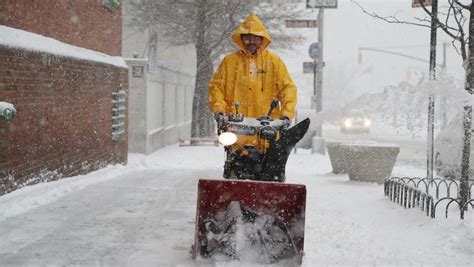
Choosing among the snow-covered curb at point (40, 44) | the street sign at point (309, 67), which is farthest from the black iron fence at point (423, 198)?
the street sign at point (309, 67)

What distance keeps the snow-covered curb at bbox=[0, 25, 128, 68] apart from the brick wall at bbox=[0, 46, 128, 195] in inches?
3.6

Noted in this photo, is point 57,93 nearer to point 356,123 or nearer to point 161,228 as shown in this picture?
point 161,228

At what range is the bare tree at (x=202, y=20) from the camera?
22.0 meters

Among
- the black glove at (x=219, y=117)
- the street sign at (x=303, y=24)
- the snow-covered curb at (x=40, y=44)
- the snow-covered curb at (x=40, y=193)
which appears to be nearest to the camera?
the black glove at (x=219, y=117)

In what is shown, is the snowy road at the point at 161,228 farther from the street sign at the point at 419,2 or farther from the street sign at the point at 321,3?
the street sign at the point at 321,3

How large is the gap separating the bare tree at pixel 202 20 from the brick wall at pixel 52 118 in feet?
31.8

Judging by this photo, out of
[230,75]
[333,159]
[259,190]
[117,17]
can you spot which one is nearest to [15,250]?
[259,190]

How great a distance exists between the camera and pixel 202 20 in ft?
72.4

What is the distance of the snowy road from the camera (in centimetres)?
543

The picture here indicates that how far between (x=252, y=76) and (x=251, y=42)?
353mm

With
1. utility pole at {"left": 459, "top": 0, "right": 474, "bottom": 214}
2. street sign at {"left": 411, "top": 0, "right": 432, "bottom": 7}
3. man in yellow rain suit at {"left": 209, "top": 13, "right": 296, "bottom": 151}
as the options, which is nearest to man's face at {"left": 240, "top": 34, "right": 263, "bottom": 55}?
man in yellow rain suit at {"left": 209, "top": 13, "right": 296, "bottom": 151}

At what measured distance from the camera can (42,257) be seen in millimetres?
5270

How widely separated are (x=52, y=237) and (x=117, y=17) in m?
8.60

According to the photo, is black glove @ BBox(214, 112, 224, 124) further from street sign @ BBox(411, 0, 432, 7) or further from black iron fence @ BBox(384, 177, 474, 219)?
street sign @ BBox(411, 0, 432, 7)
